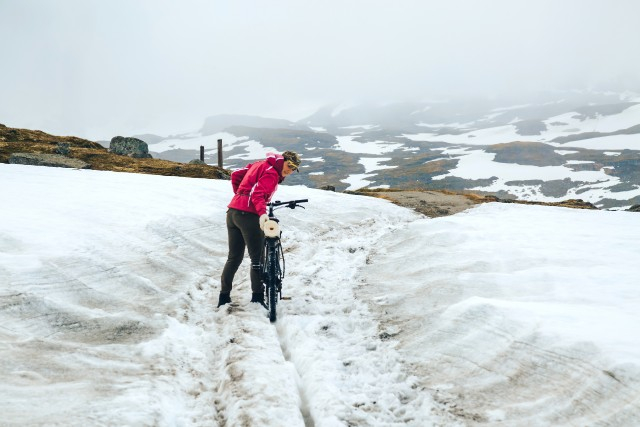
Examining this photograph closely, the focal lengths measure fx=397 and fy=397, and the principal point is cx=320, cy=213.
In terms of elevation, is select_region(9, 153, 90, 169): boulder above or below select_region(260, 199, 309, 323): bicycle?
above

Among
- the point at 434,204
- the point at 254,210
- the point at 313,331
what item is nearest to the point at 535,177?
the point at 434,204

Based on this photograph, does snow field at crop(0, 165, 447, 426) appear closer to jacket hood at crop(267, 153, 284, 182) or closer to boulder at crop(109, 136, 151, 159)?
jacket hood at crop(267, 153, 284, 182)

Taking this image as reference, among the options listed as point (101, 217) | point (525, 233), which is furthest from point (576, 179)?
point (101, 217)

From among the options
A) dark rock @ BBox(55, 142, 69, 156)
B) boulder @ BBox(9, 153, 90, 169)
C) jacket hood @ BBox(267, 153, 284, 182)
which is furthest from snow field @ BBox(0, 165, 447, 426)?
dark rock @ BBox(55, 142, 69, 156)

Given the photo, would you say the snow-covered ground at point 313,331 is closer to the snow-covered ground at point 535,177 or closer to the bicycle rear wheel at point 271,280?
the bicycle rear wheel at point 271,280

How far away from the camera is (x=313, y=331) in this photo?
271 inches

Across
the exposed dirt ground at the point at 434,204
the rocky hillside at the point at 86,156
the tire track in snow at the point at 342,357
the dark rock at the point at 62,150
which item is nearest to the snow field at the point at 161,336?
the tire track in snow at the point at 342,357

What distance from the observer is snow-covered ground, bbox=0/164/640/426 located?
4.50m

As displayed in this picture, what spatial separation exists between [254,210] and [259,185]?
52 cm

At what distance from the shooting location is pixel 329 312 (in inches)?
311

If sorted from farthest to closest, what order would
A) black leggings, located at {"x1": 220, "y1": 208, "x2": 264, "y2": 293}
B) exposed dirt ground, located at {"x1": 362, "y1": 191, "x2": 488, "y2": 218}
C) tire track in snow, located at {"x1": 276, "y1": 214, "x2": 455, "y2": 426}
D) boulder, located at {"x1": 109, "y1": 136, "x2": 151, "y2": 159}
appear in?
boulder, located at {"x1": 109, "y1": 136, "x2": 151, "y2": 159}
exposed dirt ground, located at {"x1": 362, "y1": 191, "x2": 488, "y2": 218}
black leggings, located at {"x1": 220, "y1": 208, "x2": 264, "y2": 293}
tire track in snow, located at {"x1": 276, "y1": 214, "x2": 455, "y2": 426}

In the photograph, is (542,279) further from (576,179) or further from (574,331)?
(576,179)

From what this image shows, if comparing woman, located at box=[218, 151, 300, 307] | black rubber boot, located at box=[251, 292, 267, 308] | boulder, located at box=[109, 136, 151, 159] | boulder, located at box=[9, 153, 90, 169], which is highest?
boulder, located at box=[109, 136, 151, 159]

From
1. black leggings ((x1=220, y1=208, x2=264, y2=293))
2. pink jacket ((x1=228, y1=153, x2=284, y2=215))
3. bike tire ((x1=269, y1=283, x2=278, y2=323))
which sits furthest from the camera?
black leggings ((x1=220, y1=208, x2=264, y2=293))
